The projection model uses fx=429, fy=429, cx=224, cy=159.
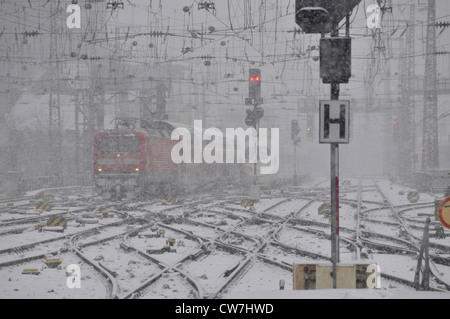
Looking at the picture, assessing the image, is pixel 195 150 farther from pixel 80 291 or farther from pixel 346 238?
pixel 80 291

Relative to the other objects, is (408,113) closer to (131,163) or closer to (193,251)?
(131,163)

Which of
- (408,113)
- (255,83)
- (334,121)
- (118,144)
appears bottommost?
(118,144)

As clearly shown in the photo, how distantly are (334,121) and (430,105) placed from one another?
72.3 ft

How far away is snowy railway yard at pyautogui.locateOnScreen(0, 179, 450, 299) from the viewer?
5945 millimetres

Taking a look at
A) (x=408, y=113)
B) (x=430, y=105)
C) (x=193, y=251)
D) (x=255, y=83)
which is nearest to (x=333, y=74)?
(x=193, y=251)

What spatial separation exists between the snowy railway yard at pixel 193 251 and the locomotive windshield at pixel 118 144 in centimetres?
347

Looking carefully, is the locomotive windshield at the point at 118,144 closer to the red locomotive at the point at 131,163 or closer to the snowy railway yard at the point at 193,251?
the red locomotive at the point at 131,163

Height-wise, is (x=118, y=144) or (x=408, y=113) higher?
(x=408, y=113)

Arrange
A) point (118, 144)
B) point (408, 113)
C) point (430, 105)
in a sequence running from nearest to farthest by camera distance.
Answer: point (118, 144)
point (430, 105)
point (408, 113)

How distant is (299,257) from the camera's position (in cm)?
787

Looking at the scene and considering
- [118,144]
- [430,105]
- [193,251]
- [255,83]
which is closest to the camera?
[193,251]

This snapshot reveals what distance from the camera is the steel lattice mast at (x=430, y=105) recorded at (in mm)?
22797

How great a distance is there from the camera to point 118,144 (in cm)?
1709

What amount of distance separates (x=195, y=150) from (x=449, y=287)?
15.9 m
